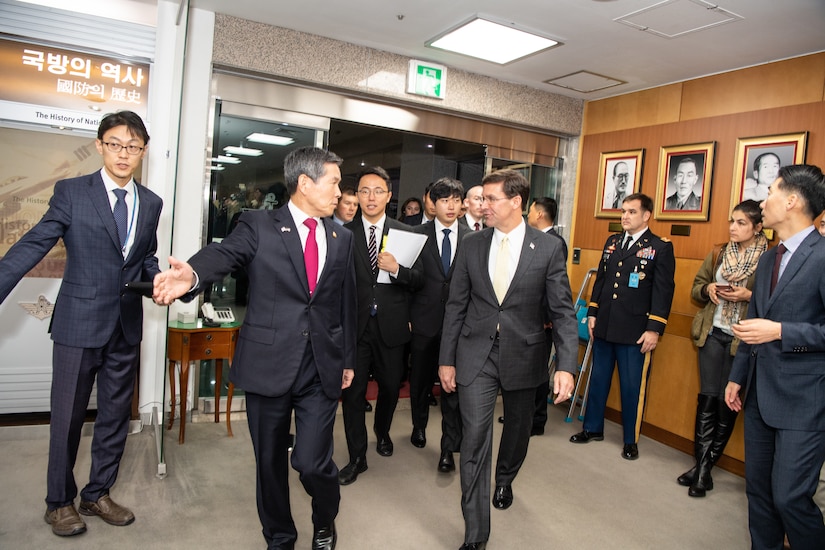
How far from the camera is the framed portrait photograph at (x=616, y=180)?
5.14 metres

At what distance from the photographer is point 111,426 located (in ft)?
8.80

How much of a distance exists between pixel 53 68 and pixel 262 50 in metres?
1.34

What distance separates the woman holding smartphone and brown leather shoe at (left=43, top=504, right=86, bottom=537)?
335cm

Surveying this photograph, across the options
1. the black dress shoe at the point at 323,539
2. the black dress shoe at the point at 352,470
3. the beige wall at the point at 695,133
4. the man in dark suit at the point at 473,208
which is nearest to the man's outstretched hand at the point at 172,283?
the black dress shoe at the point at 323,539

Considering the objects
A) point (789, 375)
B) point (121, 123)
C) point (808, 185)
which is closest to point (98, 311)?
point (121, 123)

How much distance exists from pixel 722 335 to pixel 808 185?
1639 millimetres

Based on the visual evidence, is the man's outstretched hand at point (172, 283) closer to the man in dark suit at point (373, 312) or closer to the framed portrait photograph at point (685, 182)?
the man in dark suit at point (373, 312)

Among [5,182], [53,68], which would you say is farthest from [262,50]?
[5,182]

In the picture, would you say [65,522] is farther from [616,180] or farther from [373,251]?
[616,180]

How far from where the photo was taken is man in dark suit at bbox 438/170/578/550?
2.55m

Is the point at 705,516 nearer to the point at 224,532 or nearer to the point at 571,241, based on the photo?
the point at 224,532

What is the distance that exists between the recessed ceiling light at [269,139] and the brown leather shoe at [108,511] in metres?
2.66

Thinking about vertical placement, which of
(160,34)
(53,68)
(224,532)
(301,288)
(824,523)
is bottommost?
(224,532)

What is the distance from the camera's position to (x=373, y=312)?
3.38 m
